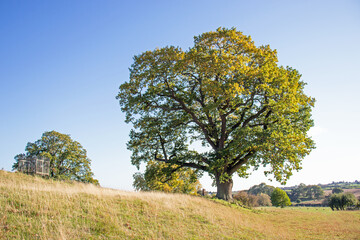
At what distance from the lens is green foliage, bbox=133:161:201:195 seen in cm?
2328

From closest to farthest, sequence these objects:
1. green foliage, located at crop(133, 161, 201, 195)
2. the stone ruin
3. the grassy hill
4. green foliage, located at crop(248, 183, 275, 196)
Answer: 1. the grassy hill
2. green foliage, located at crop(133, 161, 201, 195)
3. the stone ruin
4. green foliage, located at crop(248, 183, 275, 196)

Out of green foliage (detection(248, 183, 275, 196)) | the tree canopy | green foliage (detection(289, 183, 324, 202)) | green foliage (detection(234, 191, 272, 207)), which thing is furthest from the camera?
green foliage (detection(289, 183, 324, 202))

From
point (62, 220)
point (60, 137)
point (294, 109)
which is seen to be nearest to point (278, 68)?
point (294, 109)

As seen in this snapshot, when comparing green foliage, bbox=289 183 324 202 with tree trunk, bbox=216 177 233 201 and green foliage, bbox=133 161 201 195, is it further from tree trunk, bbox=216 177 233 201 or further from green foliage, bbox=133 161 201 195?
tree trunk, bbox=216 177 233 201

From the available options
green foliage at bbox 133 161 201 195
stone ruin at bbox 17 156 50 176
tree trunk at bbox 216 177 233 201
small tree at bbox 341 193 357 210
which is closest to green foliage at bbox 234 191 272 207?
tree trunk at bbox 216 177 233 201

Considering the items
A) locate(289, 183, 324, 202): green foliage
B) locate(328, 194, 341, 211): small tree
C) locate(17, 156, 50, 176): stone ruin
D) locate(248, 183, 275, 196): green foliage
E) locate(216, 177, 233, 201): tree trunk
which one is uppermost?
locate(17, 156, 50, 176): stone ruin

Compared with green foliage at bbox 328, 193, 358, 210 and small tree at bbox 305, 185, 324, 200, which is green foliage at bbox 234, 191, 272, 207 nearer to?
green foliage at bbox 328, 193, 358, 210

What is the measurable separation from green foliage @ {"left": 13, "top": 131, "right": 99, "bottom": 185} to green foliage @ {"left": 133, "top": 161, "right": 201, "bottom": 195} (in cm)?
962

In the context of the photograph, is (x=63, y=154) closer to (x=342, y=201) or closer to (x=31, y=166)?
(x=31, y=166)

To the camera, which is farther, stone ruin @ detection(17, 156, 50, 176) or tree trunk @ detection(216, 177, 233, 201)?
stone ruin @ detection(17, 156, 50, 176)

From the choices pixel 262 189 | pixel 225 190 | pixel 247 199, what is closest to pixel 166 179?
pixel 225 190

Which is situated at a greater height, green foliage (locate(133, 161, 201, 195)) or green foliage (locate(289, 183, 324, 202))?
green foliage (locate(133, 161, 201, 195))

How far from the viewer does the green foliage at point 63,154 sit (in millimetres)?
42656

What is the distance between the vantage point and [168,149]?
23.8 meters
